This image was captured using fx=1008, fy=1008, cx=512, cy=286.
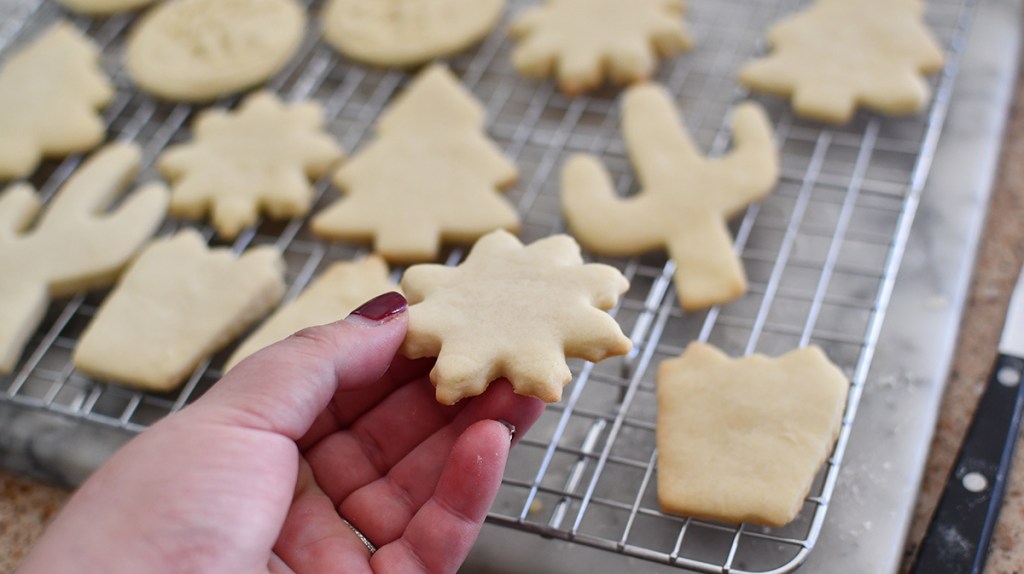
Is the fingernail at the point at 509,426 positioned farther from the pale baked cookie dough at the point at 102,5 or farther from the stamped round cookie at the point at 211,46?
the pale baked cookie dough at the point at 102,5

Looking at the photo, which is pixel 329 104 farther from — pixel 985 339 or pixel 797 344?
pixel 985 339

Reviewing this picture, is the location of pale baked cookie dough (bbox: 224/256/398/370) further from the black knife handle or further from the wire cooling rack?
the black knife handle

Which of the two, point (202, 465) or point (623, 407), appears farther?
point (623, 407)

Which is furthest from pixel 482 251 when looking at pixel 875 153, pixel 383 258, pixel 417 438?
pixel 875 153

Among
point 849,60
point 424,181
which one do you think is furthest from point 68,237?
point 849,60

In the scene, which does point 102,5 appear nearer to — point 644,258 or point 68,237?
point 68,237

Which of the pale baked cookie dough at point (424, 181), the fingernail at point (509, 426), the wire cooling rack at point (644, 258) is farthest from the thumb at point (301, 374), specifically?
the pale baked cookie dough at point (424, 181)

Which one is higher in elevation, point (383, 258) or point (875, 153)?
point (383, 258)
